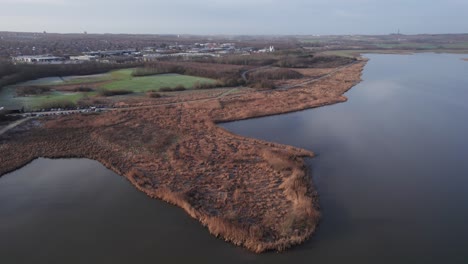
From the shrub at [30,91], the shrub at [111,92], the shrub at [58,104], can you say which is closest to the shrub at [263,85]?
the shrub at [111,92]

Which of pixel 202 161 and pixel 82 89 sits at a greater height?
pixel 82 89

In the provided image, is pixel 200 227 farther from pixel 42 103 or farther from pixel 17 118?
pixel 42 103

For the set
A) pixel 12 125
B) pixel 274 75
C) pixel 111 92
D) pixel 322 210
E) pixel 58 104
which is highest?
pixel 274 75

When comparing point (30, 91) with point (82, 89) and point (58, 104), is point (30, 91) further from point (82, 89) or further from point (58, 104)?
point (58, 104)

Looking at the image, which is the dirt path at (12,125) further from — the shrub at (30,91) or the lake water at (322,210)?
the shrub at (30,91)

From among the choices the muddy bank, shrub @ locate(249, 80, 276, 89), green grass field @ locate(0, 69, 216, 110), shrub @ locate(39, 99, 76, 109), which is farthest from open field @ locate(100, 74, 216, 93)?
the muddy bank

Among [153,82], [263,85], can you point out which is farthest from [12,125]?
[263,85]
